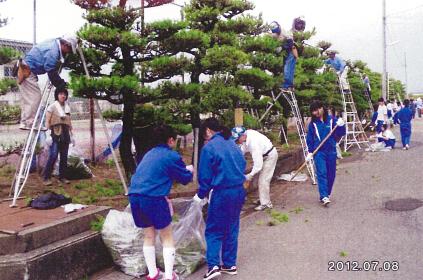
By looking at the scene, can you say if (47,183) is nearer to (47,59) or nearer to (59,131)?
(59,131)

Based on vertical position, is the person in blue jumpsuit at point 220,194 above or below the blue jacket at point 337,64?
below

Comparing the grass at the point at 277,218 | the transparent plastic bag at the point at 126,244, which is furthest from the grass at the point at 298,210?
the transparent plastic bag at the point at 126,244

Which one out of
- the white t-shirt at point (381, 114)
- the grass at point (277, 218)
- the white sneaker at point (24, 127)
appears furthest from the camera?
the white t-shirt at point (381, 114)

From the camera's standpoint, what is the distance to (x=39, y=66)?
6.47m

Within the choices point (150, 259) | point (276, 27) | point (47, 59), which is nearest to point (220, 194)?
point (150, 259)

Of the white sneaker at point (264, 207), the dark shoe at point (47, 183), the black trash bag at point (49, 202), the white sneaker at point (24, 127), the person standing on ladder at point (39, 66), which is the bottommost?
the white sneaker at point (264, 207)

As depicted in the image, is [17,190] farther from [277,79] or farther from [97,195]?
[277,79]

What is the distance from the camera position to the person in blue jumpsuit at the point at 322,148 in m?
8.24

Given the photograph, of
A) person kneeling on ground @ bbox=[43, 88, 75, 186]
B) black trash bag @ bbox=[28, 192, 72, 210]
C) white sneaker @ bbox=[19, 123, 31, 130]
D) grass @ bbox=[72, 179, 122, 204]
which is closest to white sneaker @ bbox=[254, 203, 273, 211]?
grass @ bbox=[72, 179, 122, 204]

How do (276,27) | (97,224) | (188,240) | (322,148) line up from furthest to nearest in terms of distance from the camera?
(276,27), (322,148), (97,224), (188,240)

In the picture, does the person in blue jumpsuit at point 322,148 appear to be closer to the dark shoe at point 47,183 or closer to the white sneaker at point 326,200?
the white sneaker at point 326,200

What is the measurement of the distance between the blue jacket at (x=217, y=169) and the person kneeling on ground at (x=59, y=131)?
360cm

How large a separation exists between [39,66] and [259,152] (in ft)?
11.9

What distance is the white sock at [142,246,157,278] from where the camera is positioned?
4.77 m
